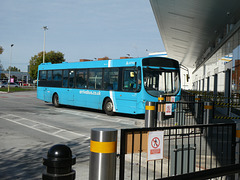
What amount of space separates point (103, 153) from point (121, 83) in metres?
13.3

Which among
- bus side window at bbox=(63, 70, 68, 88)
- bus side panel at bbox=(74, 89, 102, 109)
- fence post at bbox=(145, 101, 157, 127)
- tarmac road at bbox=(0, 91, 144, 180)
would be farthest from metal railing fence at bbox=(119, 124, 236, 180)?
bus side window at bbox=(63, 70, 68, 88)

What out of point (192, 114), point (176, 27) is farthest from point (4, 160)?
point (176, 27)

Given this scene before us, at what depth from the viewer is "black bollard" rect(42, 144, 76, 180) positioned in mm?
2773

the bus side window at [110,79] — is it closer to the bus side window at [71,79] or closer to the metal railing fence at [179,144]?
the bus side window at [71,79]

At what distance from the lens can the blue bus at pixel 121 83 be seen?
1569 centimetres

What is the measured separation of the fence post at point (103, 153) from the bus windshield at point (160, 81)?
12336 millimetres

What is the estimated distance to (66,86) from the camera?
68.1 ft

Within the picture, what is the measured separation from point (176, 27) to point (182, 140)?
84.3 feet

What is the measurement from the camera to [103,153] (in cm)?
328

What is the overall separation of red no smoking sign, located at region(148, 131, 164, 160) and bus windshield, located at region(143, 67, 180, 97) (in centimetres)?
1175

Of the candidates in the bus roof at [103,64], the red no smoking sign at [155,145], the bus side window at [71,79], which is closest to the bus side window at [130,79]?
the bus roof at [103,64]

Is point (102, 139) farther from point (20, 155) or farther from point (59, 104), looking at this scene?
point (59, 104)

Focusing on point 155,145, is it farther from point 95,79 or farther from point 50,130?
point 95,79

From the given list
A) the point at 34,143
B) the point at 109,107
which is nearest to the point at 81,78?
the point at 109,107
